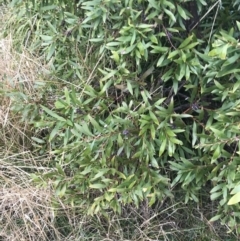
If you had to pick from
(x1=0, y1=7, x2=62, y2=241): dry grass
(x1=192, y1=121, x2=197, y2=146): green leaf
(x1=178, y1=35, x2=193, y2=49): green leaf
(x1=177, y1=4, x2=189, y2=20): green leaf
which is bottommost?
(x1=0, y1=7, x2=62, y2=241): dry grass

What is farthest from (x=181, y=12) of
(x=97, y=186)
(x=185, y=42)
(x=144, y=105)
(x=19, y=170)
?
(x=19, y=170)

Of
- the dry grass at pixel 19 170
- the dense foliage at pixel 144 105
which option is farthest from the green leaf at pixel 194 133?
the dry grass at pixel 19 170

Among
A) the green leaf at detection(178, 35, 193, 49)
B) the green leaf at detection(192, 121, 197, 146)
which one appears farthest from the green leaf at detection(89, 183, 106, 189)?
the green leaf at detection(178, 35, 193, 49)

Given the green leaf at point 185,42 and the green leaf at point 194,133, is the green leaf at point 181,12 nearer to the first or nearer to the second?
the green leaf at point 185,42

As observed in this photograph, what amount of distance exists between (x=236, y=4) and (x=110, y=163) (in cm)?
70

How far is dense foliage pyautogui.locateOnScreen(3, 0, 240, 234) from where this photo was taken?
1.46m

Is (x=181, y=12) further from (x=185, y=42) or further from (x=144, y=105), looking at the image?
(x=144, y=105)

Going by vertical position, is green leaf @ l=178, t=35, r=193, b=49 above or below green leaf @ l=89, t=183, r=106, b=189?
above

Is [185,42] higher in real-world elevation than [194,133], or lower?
higher

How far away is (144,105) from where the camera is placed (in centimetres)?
153

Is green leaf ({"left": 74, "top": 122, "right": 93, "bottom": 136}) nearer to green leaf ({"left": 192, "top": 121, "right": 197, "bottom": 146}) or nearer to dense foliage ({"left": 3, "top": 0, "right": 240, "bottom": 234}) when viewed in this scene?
dense foliage ({"left": 3, "top": 0, "right": 240, "bottom": 234})

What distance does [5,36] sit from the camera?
2.43 metres

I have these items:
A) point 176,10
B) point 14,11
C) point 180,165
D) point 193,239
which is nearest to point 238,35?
point 176,10

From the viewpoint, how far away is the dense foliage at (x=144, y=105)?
4.78ft
